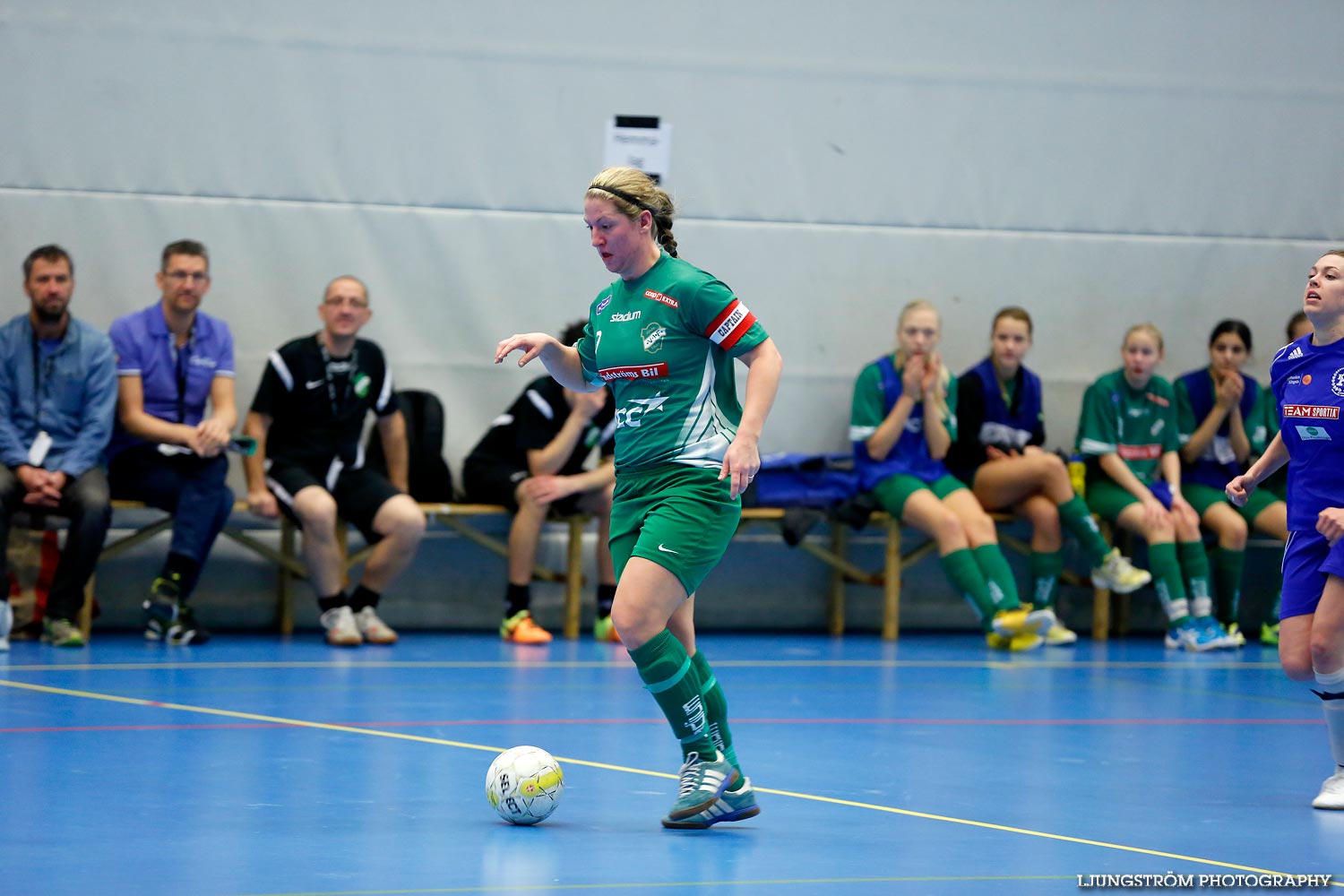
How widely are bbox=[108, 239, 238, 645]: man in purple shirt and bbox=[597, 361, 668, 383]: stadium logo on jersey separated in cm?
391

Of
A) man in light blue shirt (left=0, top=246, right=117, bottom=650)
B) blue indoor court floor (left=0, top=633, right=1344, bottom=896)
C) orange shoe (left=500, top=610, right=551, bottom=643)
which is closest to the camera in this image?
blue indoor court floor (left=0, top=633, right=1344, bottom=896)

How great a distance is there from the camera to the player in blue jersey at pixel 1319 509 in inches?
179

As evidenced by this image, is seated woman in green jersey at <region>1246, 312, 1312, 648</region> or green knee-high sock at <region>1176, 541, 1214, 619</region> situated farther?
seated woman in green jersey at <region>1246, 312, 1312, 648</region>

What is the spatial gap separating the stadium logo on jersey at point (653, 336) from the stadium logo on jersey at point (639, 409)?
0.41 ft

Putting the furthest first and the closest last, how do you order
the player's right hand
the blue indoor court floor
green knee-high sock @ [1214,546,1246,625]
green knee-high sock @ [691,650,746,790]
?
1. green knee-high sock @ [1214,546,1246,625]
2. the player's right hand
3. green knee-high sock @ [691,650,746,790]
4. the blue indoor court floor

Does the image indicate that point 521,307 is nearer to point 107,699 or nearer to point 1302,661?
point 107,699

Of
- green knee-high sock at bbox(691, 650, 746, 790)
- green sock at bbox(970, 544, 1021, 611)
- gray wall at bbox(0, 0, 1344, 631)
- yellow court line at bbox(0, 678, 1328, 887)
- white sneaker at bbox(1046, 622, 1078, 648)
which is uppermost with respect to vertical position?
gray wall at bbox(0, 0, 1344, 631)

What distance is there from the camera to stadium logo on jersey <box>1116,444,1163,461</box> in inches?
363

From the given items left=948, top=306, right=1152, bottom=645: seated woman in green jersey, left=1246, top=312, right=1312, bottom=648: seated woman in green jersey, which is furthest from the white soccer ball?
left=1246, top=312, right=1312, bottom=648: seated woman in green jersey

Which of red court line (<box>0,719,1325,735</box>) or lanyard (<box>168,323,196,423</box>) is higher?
lanyard (<box>168,323,196,423</box>)

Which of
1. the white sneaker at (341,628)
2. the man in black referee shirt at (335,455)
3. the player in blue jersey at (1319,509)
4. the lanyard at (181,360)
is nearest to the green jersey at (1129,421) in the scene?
the man in black referee shirt at (335,455)

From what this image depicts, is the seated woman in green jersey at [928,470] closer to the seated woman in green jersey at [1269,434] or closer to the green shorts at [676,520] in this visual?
the seated woman in green jersey at [1269,434]

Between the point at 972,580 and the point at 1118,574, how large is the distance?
0.94 m

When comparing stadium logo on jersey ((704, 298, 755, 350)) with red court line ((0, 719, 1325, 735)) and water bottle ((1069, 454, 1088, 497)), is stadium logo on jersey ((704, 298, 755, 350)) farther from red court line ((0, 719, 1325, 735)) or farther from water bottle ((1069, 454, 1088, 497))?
water bottle ((1069, 454, 1088, 497))
